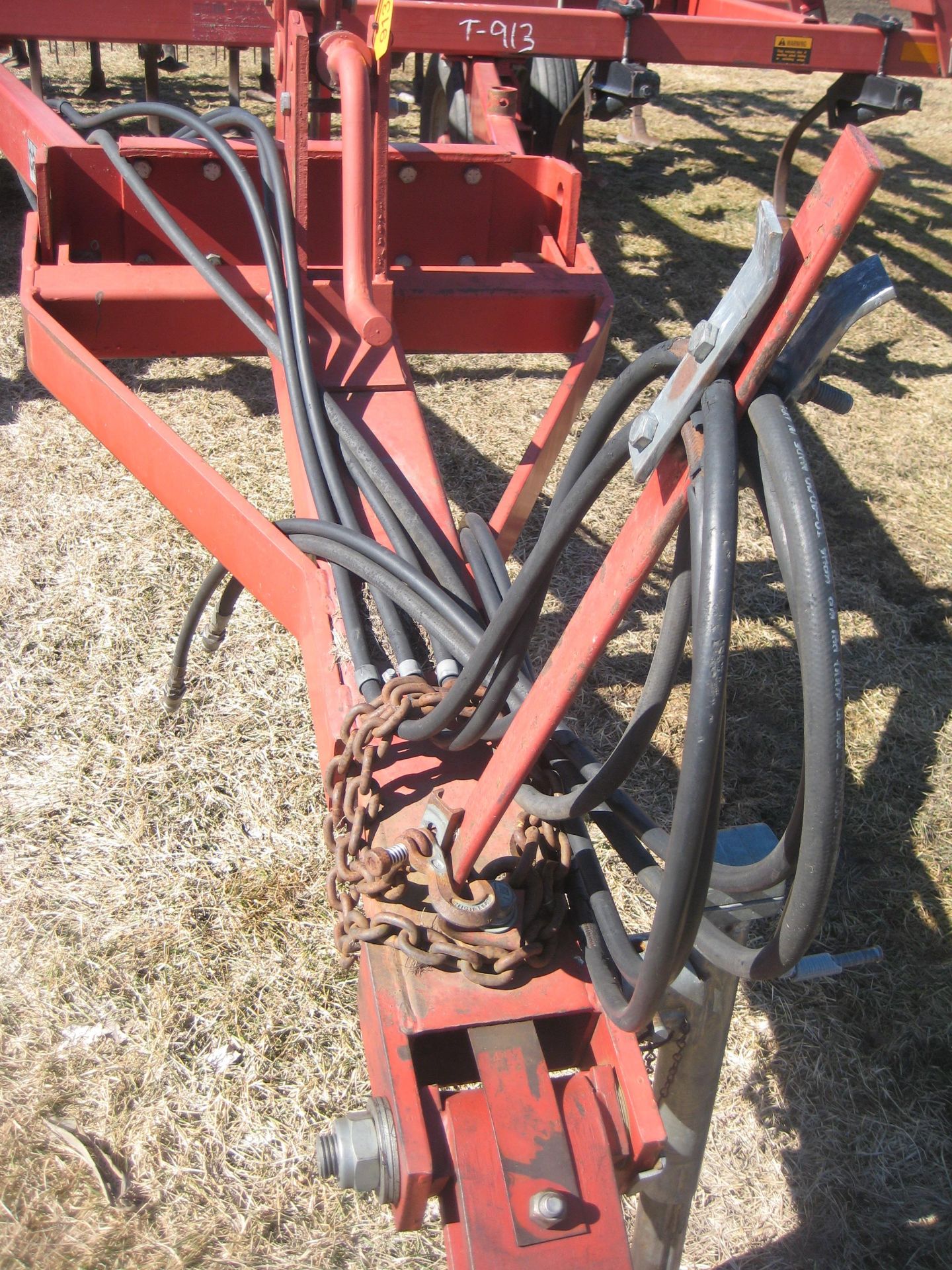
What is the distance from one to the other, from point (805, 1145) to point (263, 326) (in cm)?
189

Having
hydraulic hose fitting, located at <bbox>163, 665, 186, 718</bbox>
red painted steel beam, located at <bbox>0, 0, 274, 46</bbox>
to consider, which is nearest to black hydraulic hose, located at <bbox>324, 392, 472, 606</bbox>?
hydraulic hose fitting, located at <bbox>163, 665, 186, 718</bbox>

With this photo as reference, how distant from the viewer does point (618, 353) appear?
4602mm

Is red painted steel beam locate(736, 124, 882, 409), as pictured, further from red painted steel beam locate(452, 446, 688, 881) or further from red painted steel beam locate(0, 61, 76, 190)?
red painted steel beam locate(0, 61, 76, 190)

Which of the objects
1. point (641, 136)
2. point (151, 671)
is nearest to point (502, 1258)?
point (151, 671)

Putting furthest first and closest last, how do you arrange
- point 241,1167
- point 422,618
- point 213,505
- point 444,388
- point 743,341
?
point 444,388 → point 241,1167 → point 213,505 → point 422,618 → point 743,341

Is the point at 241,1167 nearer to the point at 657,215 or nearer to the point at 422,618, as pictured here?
the point at 422,618

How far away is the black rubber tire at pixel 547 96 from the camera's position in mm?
5016

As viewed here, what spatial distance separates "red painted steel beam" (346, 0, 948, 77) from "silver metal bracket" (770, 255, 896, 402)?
3.17 m

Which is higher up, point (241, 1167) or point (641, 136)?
point (641, 136)

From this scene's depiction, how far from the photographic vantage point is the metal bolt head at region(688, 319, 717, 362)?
0.89 metres

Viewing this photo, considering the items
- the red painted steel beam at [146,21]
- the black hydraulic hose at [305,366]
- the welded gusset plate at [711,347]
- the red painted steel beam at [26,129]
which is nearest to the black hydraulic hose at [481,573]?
the black hydraulic hose at [305,366]

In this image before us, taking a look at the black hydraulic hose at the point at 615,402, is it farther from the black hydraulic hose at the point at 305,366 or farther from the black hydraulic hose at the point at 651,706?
the black hydraulic hose at the point at 305,366

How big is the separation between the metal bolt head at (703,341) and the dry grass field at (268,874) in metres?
1.69

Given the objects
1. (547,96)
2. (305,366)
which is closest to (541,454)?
(305,366)
